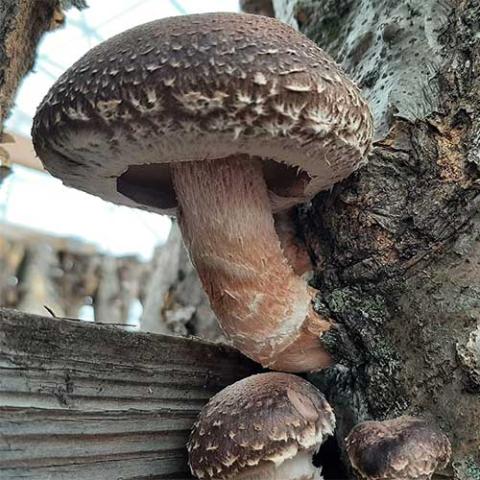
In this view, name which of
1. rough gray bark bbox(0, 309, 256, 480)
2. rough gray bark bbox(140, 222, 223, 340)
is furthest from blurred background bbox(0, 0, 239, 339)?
rough gray bark bbox(0, 309, 256, 480)

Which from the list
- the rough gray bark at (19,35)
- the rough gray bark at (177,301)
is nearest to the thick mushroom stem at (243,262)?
the rough gray bark at (19,35)

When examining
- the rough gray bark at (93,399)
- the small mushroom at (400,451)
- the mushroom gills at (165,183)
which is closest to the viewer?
the rough gray bark at (93,399)

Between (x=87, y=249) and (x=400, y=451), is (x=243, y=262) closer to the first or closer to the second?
(x=400, y=451)

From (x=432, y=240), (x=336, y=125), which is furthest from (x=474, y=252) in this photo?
(x=336, y=125)

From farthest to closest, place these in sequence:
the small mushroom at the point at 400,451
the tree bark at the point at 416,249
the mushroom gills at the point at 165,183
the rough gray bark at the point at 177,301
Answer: the rough gray bark at the point at 177,301 → the mushroom gills at the point at 165,183 → the tree bark at the point at 416,249 → the small mushroom at the point at 400,451

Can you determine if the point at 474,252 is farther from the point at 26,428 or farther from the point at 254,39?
the point at 26,428

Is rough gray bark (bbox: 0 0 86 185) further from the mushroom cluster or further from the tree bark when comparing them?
the tree bark

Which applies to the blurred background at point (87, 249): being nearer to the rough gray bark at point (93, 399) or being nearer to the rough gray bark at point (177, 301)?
the rough gray bark at point (177, 301)
